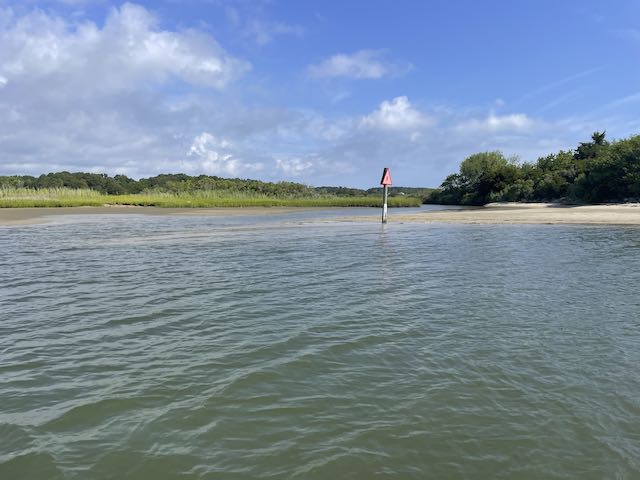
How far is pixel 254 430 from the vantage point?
379cm

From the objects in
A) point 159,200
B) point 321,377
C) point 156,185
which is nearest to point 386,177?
point 321,377

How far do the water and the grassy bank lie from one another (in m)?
46.7

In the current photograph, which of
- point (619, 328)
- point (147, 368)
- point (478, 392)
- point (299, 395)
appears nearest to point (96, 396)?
point (147, 368)

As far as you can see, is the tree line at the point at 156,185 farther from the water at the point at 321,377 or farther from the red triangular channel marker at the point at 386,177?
the water at the point at 321,377

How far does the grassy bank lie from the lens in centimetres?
5118

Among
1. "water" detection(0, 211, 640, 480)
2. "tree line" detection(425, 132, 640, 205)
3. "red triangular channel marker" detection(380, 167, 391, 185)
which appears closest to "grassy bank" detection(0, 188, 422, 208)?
Answer: "tree line" detection(425, 132, 640, 205)

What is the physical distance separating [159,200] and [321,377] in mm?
58750

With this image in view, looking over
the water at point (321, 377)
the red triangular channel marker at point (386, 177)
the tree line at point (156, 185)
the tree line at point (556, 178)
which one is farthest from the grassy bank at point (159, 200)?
the water at point (321, 377)

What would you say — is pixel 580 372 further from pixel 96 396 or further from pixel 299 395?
pixel 96 396

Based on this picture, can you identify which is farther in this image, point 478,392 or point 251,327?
point 251,327

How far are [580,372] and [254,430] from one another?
3528 mm

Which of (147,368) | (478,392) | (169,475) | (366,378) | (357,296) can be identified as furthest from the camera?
(357,296)

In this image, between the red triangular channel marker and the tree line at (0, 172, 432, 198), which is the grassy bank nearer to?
the tree line at (0, 172, 432, 198)

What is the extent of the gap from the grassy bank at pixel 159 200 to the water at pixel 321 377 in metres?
46.7
